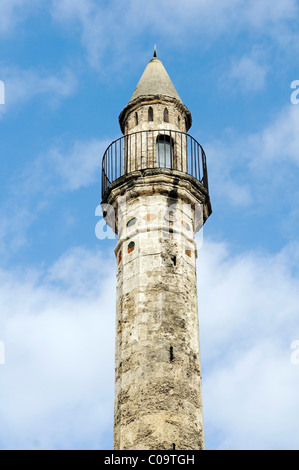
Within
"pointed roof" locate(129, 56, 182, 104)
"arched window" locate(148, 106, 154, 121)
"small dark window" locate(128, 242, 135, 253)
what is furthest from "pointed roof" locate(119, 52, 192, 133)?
"small dark window" locate(128, 242, 135, 253)

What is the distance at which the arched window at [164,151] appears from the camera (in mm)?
22922

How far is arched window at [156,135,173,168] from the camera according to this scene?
75.2ft

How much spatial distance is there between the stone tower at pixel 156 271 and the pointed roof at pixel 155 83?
34mm

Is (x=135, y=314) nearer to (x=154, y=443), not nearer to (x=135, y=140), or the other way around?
(x=154, y=443)

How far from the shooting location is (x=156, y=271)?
20312 millimetres

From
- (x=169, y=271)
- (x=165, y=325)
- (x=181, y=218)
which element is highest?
(x=181, y=218)

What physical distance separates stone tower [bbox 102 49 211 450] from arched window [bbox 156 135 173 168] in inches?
1.1

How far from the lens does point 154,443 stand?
1767cm

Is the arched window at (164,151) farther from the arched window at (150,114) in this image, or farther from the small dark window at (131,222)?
the small dark window at (131,222)

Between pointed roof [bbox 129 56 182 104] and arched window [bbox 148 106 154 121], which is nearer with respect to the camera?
arched window [bbox 148 106 154 121]

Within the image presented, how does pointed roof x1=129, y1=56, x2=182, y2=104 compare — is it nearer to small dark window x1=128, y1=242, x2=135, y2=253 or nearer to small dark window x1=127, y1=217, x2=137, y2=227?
small dark window x1=127, y1=217, x2=137, y2=227

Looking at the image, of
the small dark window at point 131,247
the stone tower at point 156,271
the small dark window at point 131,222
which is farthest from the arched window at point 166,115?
the small dark window at point 131,247
